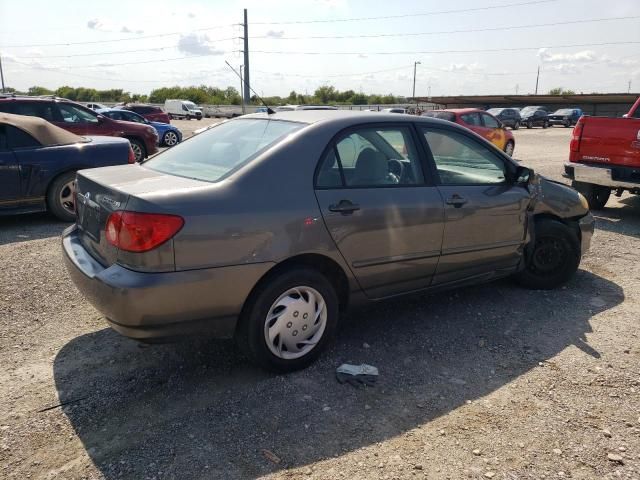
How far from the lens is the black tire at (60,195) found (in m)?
6.95

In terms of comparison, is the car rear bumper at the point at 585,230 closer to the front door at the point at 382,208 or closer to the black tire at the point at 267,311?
the front door at the point at 382,208

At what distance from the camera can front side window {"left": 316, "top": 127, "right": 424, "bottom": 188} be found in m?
3.39

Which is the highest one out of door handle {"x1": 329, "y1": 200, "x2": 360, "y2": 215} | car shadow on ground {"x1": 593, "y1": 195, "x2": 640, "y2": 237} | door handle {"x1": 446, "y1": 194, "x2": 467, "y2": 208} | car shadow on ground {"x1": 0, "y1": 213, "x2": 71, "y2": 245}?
door handle {"x1": 329, "y1": 200, "x2": 360, "y2": 215}

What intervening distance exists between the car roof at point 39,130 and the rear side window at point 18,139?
4 centimetres

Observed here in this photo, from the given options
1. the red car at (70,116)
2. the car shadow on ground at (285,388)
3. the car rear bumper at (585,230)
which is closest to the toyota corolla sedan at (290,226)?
the car shadow on ground at (285,388)

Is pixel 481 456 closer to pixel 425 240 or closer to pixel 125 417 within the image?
pixel 425 240

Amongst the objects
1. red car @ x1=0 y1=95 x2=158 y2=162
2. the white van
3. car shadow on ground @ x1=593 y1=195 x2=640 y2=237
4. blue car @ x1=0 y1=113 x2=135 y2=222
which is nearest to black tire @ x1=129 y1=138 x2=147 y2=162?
red car @ x1=0 y1=95 x2=158 y2=162

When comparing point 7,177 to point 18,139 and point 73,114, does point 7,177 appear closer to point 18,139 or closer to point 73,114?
point 18,139

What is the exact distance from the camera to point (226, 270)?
2.91 m

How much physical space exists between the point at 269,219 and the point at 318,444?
125cm

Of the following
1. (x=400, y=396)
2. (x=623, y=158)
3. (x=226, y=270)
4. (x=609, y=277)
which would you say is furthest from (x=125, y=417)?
(x=623, y=158)

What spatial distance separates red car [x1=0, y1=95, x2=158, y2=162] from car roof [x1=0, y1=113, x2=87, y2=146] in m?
3.20

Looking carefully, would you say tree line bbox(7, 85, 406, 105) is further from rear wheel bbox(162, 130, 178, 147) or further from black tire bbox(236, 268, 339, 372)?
black tire bbox(236, 268, 339, 372)

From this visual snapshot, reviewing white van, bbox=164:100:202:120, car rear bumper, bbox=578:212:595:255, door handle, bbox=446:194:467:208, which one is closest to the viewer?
door handle, bbox=446:194:467:208
